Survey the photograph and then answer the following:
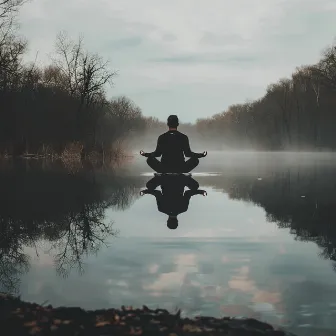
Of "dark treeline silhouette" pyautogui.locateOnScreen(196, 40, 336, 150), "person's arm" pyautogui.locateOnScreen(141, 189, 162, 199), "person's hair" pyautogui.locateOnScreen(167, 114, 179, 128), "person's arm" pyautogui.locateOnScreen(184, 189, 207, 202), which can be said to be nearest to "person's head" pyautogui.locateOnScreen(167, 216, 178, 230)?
"person's arm" pyautogui.locateOnScreen(184, 189, 207, 202)

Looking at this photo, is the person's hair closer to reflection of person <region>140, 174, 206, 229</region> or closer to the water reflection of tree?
reflection of person <region>140, 174, 206, 229</region>

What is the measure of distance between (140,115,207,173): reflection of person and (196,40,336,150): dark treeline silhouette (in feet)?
170

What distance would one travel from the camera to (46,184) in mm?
21094

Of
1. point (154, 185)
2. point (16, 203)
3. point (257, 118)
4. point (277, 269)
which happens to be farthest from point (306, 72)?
point (277, 269)

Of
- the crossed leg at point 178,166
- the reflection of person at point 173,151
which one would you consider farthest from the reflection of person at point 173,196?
the reflection of person at point 173,151

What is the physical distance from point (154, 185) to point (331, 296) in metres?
15.2

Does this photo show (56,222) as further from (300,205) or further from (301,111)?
(301,111)

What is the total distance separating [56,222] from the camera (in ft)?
36.6

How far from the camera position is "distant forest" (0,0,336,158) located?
48.2 metres

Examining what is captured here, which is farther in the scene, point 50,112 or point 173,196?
point 50,112

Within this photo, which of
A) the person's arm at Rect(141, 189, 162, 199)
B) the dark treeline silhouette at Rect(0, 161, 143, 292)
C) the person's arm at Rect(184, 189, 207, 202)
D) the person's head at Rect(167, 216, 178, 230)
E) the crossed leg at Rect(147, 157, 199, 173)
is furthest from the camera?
the crossed leg at Rect(147, 157, 199, 173)

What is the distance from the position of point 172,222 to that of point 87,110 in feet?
157

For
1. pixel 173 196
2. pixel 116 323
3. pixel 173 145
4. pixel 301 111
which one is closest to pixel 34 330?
pixel 116 323

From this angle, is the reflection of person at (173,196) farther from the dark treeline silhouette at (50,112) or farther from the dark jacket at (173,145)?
the dark treeline silhouette at (50,112)
